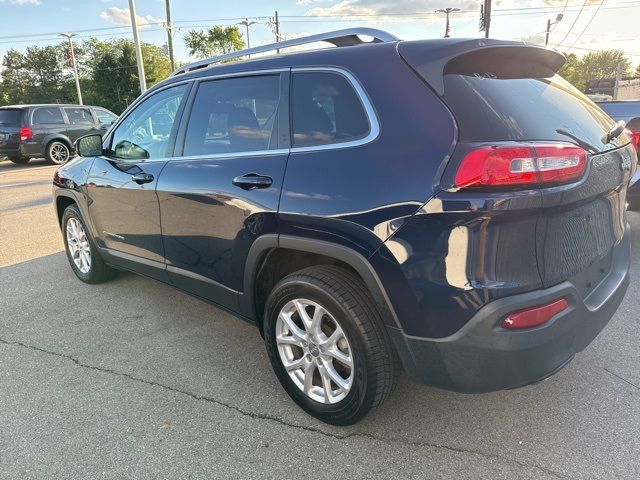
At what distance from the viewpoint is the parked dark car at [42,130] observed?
45.4 feet

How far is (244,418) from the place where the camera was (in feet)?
8.23

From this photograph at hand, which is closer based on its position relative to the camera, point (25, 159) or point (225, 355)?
point (225, 355)

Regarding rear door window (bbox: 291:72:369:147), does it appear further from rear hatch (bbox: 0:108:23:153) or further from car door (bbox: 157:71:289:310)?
rear hatch (bbox: 0:108:23:153)

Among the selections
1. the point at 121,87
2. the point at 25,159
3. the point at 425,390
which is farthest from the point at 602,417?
the point at 121,87

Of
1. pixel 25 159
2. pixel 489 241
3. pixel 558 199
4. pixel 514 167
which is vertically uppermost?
pixel 514 167

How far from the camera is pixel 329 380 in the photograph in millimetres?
2383

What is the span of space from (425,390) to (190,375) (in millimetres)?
1415

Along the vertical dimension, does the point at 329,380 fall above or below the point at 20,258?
above

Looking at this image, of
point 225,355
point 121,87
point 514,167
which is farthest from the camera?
point 121,87

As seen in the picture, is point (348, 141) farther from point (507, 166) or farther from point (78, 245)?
point (78, 245)

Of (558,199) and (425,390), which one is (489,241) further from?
(425,390)

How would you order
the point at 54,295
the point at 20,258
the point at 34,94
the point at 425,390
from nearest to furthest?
1. the point at 425,390
2. the point at 54,295
3. the point at 20,258
4. the point at 34,94

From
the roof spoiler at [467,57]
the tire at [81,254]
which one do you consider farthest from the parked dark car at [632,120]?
the tire at [81,254]

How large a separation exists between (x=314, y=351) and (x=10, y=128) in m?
15.1
